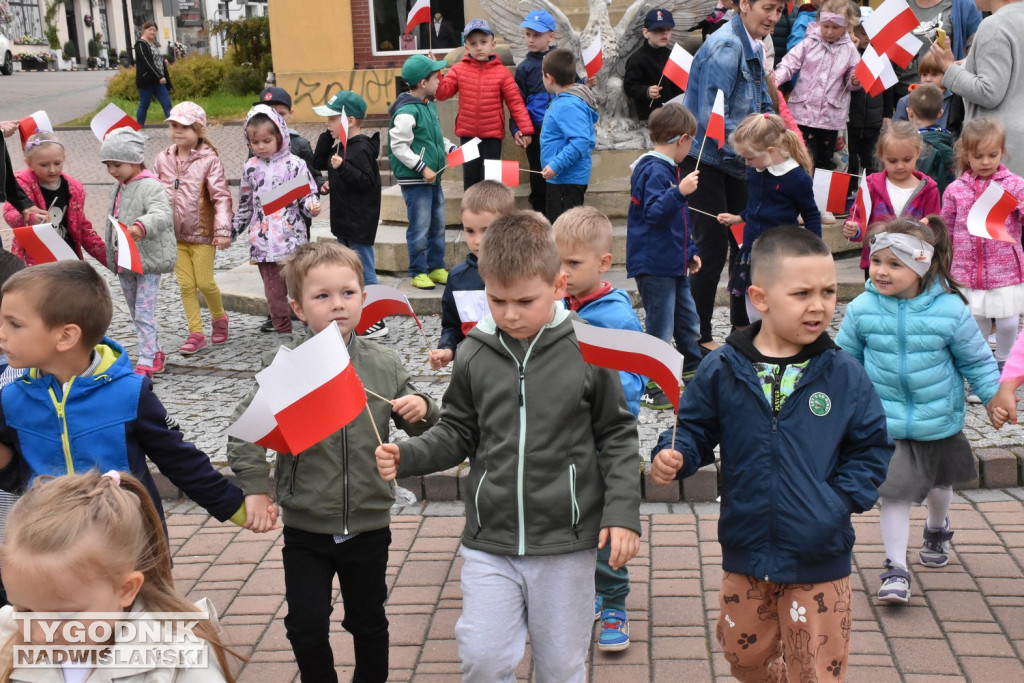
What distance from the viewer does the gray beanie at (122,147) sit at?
7.16m

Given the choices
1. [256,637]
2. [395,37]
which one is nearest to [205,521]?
[256,637]

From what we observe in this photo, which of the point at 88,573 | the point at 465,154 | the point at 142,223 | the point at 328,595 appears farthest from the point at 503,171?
the point at 88,573

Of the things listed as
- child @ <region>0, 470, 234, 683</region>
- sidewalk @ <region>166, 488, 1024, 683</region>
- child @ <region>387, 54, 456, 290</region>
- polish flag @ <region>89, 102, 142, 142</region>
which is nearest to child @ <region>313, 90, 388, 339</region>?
child @ <region>387, 54, 456, 290</region>

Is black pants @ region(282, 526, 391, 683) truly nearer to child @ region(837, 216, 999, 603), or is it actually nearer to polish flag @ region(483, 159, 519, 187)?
child @ region(837, 216, 999, 603)

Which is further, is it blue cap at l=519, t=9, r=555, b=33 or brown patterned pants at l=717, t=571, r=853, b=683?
blue cap at l=519, t=9, r=555, b=33

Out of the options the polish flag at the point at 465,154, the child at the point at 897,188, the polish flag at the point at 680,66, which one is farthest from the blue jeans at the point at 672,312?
the polish flag at the point at 680,66

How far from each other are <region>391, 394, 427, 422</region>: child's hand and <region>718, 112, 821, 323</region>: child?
3.19 metres

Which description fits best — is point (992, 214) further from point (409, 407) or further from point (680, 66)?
point (409, 407)

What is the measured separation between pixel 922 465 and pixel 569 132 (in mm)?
4447

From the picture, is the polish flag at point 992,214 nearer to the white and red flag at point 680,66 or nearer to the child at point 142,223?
the white and red flag at point 680,66

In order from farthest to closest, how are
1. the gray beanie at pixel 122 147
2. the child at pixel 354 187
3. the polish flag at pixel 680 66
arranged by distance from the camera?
the child at pixel 354 187 < the polish flag at pixel 680 66 < the gray beanie at pixel 122 147

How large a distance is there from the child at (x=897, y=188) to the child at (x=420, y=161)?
3450 millimetres

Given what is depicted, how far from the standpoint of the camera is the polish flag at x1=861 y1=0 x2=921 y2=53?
25.4 feet

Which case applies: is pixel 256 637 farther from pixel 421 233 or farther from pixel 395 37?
pixel 395 37
